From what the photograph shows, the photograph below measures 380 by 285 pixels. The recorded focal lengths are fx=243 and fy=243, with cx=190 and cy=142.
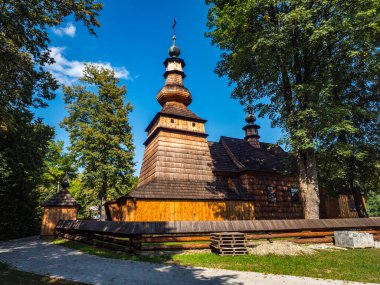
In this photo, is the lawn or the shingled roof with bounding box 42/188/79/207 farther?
the shingled roof with bounding box 42/188/79/207

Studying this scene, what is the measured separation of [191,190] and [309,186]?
8400mm

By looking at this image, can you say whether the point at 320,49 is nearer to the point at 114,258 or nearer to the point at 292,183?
the point at 292,183

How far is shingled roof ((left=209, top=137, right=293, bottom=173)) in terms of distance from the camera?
22.4 meters

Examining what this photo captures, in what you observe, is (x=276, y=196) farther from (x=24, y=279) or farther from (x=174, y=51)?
(x=24, y=279)

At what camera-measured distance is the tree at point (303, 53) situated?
12.5m

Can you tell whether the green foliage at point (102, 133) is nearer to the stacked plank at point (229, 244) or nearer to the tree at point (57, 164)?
the tree at point (57, 164)

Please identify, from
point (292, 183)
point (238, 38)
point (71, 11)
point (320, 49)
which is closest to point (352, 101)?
point (320, 49)

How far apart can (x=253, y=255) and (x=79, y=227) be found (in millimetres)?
9438

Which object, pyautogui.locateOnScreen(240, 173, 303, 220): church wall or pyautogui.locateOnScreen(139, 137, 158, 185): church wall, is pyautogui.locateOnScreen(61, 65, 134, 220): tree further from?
pyautogui.locateOnScreen(240, 173, 303, 220): church wall

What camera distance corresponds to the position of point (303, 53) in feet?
46.6

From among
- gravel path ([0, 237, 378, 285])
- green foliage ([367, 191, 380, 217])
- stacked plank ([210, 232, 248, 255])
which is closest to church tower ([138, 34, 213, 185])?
stacked plank ([210, 232, 248, 255])

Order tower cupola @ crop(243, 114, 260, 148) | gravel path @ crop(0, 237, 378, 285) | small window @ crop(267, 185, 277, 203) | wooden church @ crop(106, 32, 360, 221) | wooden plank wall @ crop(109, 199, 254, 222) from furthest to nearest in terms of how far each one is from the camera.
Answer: tower cupola @ crop(243, 114, 260, 148)
small window @ crop(267, 185, 277, 203)
wooden church @ crop(106, 32, 360, 221)
wooden plank wall @ crop(109, 199, 254, 222)
gravel path @ crop(0, 237, 378, 285)

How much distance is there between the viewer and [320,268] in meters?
7.64

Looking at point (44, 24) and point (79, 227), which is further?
point (79, 227)
